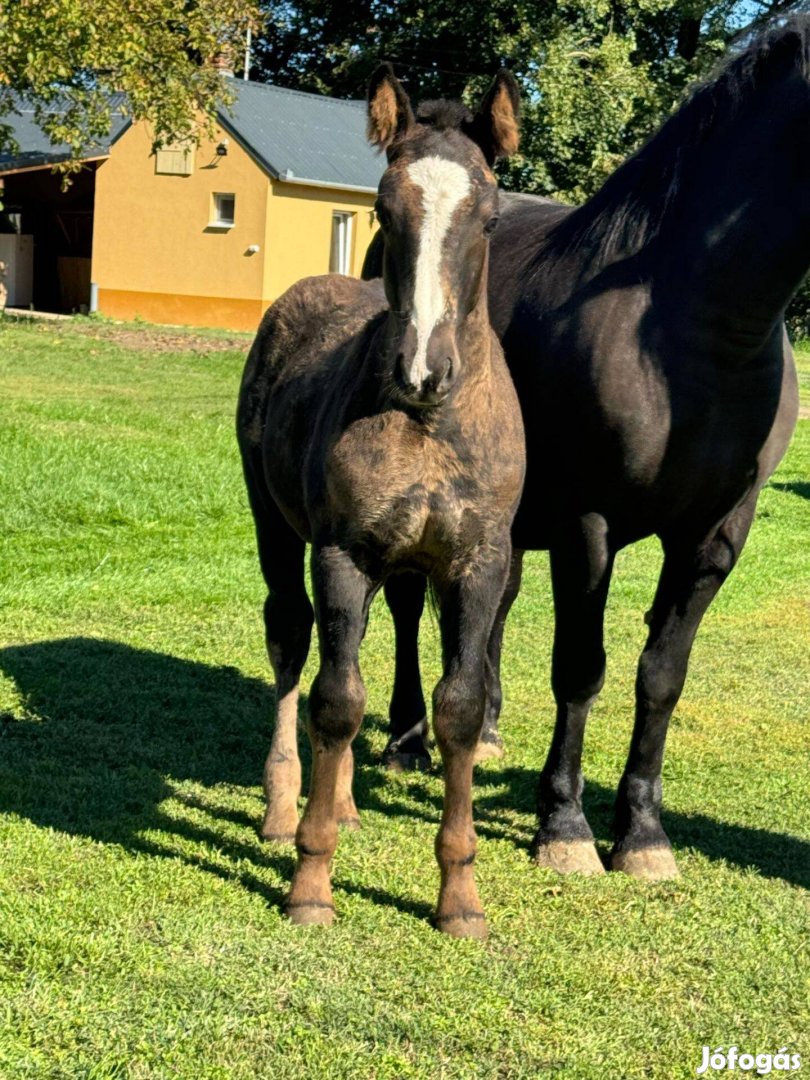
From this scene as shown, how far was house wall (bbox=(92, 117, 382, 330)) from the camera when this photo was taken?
33969 mm

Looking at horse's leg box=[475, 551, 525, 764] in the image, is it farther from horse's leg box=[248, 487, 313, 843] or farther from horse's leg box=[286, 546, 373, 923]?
horse's leg box=[286, 546, 373, 923]

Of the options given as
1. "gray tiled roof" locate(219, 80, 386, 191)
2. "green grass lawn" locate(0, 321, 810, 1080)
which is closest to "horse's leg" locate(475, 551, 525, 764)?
"green grass lawn" locate(0, 321, 810, 1080)

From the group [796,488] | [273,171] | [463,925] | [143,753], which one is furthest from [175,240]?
[463,925]

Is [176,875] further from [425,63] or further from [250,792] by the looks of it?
[425,63]

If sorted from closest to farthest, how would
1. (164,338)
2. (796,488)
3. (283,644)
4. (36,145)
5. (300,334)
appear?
(283,644) → (300,334) → (796,488) → (164,338) → (36,145)

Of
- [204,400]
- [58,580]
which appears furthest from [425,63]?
[58,580]

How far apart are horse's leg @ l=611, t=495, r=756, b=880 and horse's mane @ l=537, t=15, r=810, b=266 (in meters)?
1.10

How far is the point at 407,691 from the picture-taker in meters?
6.19

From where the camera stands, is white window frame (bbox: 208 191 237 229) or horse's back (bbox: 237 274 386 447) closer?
horse's back (bbox: 237 274 386 447)

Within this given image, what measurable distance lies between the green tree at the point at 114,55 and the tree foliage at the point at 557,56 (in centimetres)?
820

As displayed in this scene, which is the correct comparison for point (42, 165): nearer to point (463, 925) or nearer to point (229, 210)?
point (229, 210)

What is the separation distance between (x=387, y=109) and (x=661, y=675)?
2.30 meters

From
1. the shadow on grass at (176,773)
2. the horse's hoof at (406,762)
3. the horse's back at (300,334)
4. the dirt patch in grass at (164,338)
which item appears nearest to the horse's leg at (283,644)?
the shadow on grass at (176,773)

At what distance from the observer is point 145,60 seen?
22.6 m
